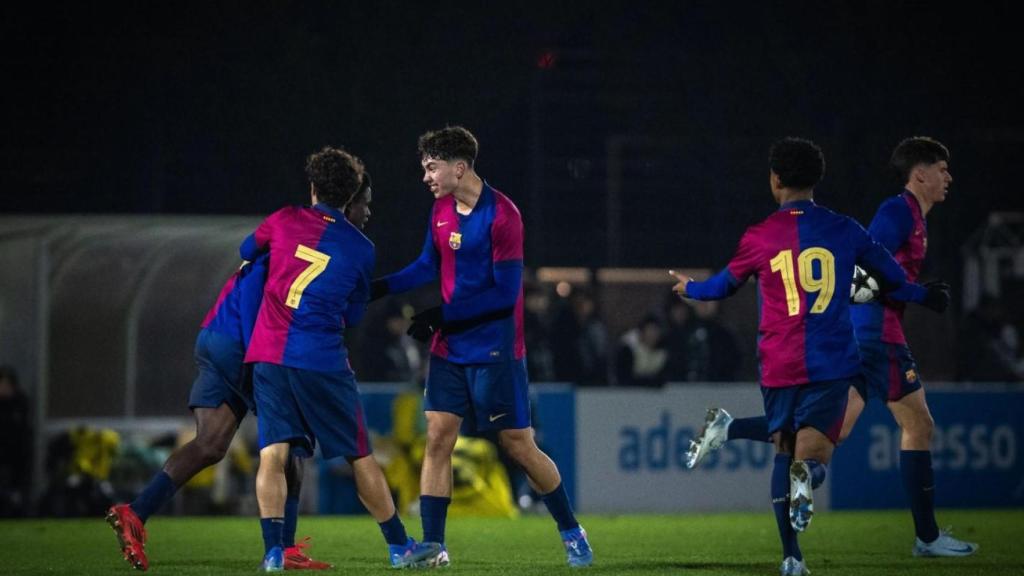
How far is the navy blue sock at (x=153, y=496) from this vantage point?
25.1 feet

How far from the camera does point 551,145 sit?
19719mm

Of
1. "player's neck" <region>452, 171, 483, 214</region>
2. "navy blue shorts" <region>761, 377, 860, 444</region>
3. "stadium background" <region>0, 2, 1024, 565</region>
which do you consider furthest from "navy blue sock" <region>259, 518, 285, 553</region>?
"stadium background" <region>0, 2, 1024, 565</region>

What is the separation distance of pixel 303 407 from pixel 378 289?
31.0 inches

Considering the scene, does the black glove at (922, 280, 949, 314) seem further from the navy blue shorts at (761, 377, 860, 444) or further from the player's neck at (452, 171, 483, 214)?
the player's neck at (452, 171, 483, 214)

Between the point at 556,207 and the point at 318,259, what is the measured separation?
40.3ft

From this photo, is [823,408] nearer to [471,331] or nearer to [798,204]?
[798,204]

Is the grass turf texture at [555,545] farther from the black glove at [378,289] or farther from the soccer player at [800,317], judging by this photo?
the black glove at [378,289]

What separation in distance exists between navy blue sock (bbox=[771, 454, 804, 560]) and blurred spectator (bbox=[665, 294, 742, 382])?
27.7 feet

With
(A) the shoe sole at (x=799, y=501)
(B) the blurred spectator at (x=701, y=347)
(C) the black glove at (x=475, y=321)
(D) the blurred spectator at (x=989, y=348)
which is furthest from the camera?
(D) the blurred spectator at (x=989, y=348)

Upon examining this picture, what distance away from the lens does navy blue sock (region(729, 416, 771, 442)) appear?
26.5 feet

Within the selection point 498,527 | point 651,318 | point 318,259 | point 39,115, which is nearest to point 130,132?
point 39,115

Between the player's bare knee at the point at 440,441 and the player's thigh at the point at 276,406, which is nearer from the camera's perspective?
the player's thigh at the point at 276,406

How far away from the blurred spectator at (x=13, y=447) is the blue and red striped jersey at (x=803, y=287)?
840 centimetres

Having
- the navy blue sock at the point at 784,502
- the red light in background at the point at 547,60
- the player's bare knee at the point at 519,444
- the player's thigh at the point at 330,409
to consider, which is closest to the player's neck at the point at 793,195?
the navy blue sock at the point at 784,502
